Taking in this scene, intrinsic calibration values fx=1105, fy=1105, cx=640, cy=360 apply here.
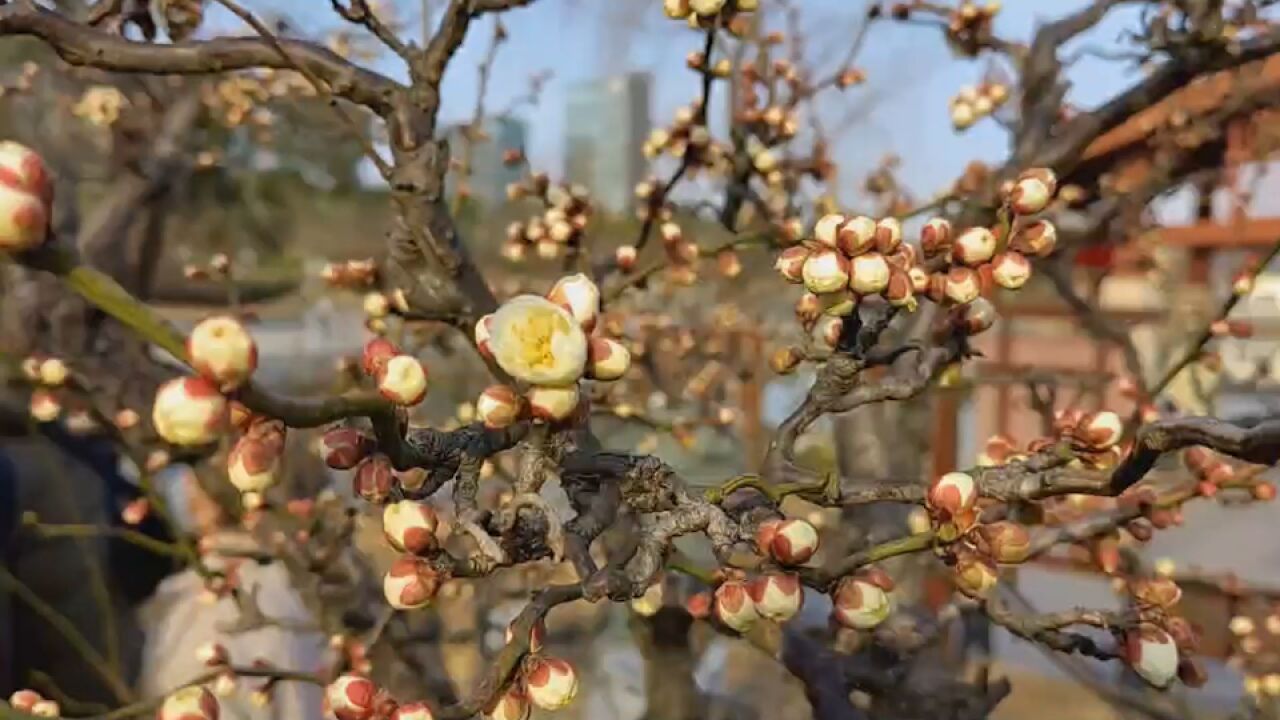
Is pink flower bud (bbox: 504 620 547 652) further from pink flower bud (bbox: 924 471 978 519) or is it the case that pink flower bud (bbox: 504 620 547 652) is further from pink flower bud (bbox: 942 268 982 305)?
pink flower bud (bbox: 942 268 982 305)

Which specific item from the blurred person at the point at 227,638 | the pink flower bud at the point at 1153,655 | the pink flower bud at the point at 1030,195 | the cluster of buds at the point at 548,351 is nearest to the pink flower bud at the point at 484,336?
the cluster of buds at the point at 548,351

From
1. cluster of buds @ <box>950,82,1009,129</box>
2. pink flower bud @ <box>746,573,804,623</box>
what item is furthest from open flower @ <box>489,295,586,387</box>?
Answer: cluster of buds @ <box>950,82,1009,129</box>

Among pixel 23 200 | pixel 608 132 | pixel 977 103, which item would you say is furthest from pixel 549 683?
pixel 608 132

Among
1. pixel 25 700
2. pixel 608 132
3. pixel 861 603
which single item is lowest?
pixel 25 700

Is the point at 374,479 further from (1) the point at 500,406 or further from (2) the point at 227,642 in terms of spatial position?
(2) the point at 227,642

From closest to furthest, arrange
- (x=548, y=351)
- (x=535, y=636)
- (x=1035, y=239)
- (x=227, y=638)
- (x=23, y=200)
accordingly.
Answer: (x=23, y=200) → (x=548, y=351) → (x=535, y=636) → (x=1035, y=239) → (x=227, y=638)
